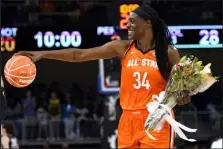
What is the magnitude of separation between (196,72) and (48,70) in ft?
49.2

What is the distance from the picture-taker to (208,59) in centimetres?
1714

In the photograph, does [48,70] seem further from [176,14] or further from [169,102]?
[169,102]

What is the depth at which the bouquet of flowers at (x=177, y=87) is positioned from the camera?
5.53 meters

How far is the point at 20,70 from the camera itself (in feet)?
18.7

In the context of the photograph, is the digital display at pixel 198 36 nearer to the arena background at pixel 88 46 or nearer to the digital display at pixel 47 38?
the arena background at pixel 88 46

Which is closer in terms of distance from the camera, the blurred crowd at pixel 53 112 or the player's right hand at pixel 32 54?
the player's right hand at pixel 32 54

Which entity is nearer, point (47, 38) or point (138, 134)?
point (138, 134)

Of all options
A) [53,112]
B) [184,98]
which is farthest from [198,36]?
[184,98]

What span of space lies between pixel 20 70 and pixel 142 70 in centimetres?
100

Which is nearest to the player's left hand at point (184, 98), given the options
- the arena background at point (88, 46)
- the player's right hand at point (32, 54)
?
the player's right hand at point (32, 54)

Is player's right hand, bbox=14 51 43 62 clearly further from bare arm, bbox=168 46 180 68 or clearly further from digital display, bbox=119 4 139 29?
digital display, bbox=119 4 139 29

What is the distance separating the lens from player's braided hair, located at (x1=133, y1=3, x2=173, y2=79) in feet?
18.8

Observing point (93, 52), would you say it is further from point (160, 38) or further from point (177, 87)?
point (177, 87)

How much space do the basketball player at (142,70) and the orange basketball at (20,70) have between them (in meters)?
0.06
